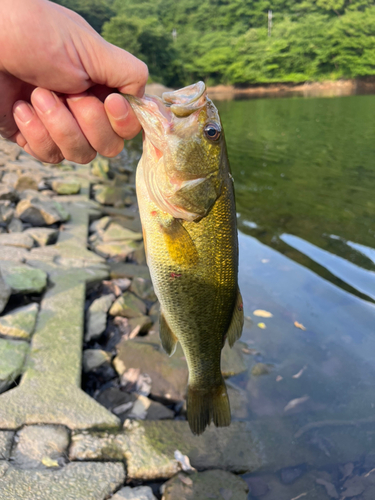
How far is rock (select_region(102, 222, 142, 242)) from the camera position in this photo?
236 inches

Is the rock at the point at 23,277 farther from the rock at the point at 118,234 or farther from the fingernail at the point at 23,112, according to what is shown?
the fingernail at the point at 23,112

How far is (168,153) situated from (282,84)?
60.5 metres

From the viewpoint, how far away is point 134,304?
13.9 ft

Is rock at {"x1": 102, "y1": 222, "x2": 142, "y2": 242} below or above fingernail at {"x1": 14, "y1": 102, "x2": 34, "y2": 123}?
below

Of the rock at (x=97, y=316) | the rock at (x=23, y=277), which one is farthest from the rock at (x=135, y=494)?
the rock at (x=23, y=277)

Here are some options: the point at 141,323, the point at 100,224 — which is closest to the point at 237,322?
the point at 141,323

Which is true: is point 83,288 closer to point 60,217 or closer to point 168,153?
point 60,217

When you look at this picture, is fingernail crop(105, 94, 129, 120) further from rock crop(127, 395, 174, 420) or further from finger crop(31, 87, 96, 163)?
rock crop(127, 395, 174, 420)

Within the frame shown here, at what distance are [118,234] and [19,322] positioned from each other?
2972 mm

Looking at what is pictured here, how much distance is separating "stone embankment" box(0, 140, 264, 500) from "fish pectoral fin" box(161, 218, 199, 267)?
149cm

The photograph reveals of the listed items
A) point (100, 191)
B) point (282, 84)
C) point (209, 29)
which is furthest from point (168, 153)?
point (209, 29)

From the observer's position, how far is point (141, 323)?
3977mm

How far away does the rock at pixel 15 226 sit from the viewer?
5.15 m

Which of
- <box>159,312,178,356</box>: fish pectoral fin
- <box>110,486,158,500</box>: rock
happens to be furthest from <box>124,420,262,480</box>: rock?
<box>159,312,178,356</box>: fish pectoral fin
